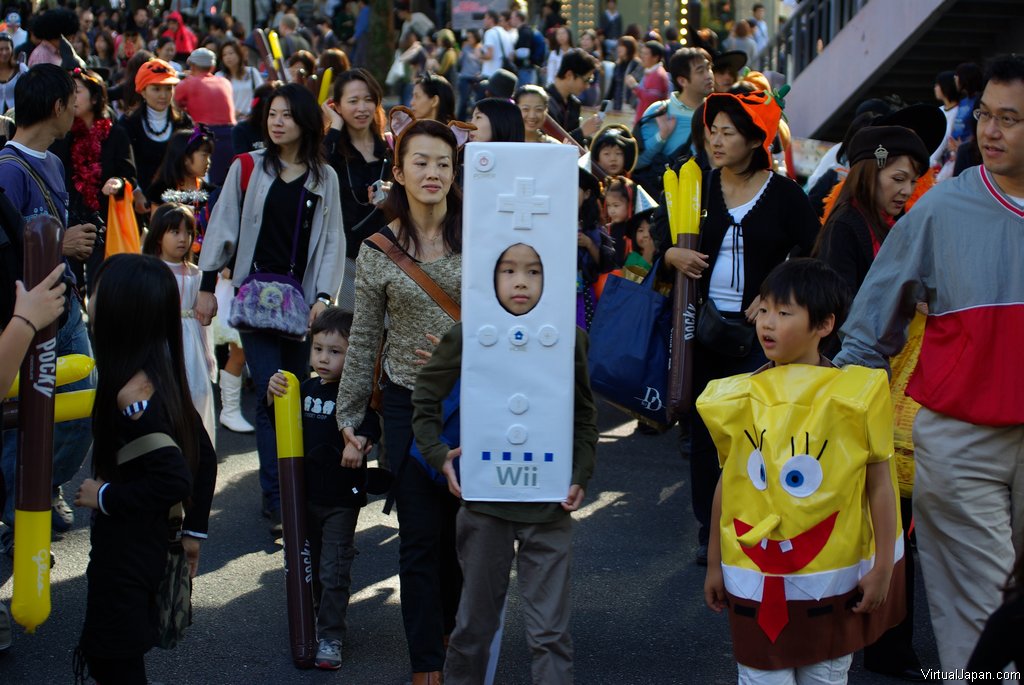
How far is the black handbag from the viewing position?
18.0ft

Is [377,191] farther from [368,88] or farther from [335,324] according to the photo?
[335,324]

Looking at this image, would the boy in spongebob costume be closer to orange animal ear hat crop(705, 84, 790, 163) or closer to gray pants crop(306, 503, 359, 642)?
gray pants crop(306, 503, 359, 642)

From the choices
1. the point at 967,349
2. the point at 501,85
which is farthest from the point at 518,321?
the point at 501,85

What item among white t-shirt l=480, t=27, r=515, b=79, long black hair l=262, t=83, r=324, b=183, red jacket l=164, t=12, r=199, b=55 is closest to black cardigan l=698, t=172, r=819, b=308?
long black hair l=262, t=83, r=324, b=183

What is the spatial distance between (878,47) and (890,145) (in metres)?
10.4

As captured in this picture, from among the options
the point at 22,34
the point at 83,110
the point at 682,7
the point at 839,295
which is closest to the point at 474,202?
the point at 839,295

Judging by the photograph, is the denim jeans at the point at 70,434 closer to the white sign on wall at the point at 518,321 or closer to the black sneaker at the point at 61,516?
the black sneaker at the point at 61,516

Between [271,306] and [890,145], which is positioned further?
[271,306]

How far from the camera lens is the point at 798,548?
3520mm

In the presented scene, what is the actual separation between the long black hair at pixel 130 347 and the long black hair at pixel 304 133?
7.61 feet

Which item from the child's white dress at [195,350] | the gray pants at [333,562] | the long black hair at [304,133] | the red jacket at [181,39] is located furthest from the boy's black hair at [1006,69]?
the red jacket at [181,39]

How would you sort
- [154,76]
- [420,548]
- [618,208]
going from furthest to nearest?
[154,76]
[618,208]
[420,548]

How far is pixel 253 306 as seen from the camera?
6.01 m

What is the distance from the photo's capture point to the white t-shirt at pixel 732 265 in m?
5.58
